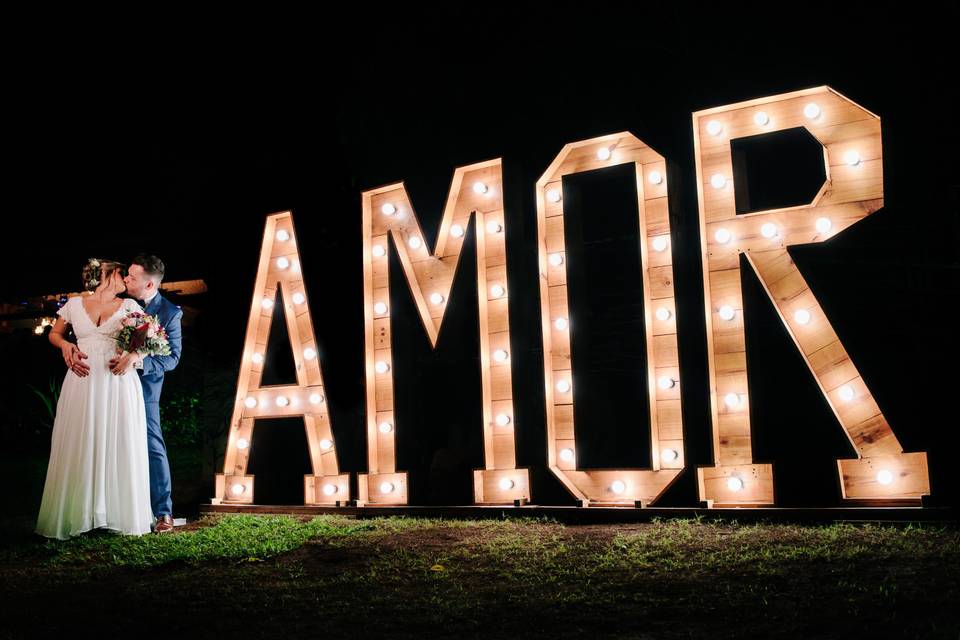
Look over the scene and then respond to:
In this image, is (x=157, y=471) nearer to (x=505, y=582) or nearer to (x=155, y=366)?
(x=155, y=366)

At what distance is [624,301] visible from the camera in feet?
45.1

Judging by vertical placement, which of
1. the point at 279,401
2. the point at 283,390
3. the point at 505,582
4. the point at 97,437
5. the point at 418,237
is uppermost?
the point at 418,237

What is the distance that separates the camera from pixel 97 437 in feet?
19.8

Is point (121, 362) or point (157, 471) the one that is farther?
point (157, 471)

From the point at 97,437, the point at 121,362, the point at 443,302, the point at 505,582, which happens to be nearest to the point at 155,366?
the point at 121,362

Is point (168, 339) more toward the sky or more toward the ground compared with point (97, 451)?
more toward the sky

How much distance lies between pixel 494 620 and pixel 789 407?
27.4 ft

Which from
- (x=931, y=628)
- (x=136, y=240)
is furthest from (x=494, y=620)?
(x=136, y=240)

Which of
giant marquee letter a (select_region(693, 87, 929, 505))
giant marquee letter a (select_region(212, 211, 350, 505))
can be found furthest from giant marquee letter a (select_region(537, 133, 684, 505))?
giant marquee letter a (select_region(212, 211, 350, 505))

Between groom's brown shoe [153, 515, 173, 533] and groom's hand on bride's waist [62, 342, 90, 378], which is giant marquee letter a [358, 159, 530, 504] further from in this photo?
groom's hand on bride's waist [62, 342, 90, 378]

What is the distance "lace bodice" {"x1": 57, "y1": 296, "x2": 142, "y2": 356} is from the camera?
20.3ft

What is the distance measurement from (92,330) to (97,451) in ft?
3.22

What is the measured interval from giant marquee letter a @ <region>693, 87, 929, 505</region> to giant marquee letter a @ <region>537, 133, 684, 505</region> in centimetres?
30

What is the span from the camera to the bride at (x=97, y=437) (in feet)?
19.6
